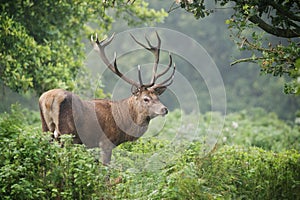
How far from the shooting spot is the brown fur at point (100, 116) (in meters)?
8.22

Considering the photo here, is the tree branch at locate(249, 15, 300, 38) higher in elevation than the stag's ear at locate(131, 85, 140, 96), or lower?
higher

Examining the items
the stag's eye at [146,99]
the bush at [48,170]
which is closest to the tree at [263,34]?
the bush at [48,170]

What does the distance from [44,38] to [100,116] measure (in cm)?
448

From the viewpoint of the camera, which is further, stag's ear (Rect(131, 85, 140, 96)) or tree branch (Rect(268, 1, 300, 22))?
stag's ear (Rect(131, 85, 140, 96))

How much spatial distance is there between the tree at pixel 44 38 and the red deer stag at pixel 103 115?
2499 millimetres

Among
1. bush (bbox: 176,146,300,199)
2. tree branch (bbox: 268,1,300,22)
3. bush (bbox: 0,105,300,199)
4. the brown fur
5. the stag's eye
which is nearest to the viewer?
bush (bbox: 0,105,300,199)

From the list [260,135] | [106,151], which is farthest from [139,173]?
[260,135]

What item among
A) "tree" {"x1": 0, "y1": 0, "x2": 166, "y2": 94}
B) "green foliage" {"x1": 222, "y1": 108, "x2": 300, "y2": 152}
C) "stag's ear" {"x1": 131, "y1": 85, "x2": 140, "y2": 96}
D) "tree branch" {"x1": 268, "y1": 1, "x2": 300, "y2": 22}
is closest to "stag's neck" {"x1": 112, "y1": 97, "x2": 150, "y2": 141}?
"stag's ear" {"x1": 131, "y1": 85, "x2": 140, "y2": 96}

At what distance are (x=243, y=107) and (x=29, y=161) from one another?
2581 cm

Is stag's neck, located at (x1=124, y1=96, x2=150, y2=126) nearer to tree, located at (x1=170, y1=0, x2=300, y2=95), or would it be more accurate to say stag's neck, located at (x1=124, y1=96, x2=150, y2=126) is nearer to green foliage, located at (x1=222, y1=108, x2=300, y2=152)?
tree, located at (x1=170, y1=0, x2=300, y2=95)

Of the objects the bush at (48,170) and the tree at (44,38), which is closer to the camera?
the bush at (48,170)

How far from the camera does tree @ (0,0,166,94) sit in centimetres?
1127

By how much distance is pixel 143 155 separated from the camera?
817 cm

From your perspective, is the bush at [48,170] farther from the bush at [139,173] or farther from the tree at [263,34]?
the tree at [263,34]
